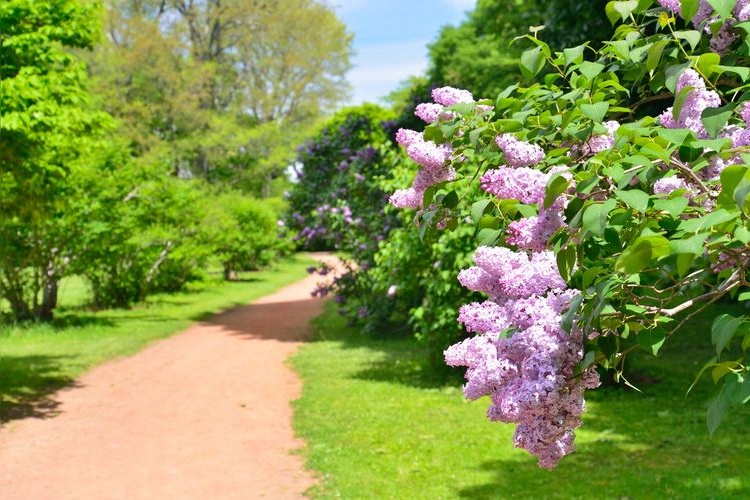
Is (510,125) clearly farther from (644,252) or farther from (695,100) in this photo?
(644,252)

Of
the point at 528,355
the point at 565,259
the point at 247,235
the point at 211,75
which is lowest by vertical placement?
the point at 528,355

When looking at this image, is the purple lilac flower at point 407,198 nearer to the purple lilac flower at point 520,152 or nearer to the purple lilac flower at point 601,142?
the purple lilac flower at point 520,152

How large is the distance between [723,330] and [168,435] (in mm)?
7896

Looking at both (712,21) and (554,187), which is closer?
(554,187)

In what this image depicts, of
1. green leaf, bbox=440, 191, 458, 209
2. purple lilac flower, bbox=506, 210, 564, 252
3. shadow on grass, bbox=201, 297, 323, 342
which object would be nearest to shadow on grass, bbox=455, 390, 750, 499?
green leaf, bbox=440, 191, 458, 209

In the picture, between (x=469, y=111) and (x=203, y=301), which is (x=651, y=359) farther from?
(x=203, y=301)

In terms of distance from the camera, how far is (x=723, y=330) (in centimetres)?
222

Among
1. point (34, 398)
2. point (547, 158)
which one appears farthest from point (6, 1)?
point (547, 158)

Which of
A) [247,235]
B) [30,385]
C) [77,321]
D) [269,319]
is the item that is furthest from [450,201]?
[247,235]

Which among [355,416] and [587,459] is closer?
[587,459]

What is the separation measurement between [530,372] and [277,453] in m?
6.24

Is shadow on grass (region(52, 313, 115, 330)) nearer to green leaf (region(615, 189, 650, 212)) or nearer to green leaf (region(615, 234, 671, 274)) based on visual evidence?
green leaf (region(615, 189, 650, 212))

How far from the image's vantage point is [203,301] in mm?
24625

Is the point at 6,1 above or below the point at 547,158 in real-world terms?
above
